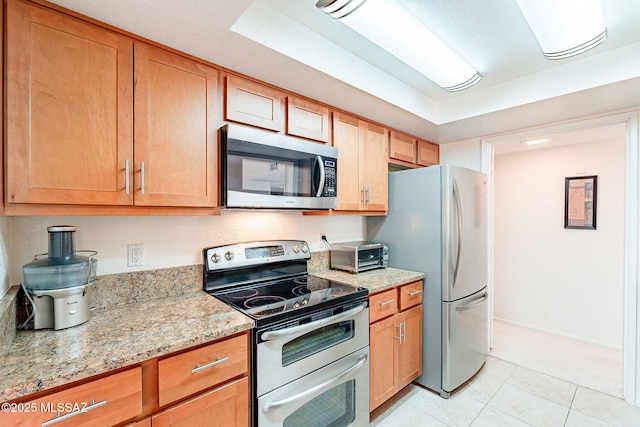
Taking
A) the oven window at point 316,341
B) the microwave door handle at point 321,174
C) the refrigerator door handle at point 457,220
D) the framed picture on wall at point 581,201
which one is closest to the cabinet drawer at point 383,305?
the oven window at point 316,341

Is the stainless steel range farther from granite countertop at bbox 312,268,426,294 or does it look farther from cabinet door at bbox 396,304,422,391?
cabinet door at bbox 396,304,422,391

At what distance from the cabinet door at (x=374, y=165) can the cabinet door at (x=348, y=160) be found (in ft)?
0.23

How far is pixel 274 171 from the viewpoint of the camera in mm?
1717

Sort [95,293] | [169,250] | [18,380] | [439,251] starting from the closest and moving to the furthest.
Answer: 1. [18,380]
2. [95,293]
3. [169,250]
4. [439,251]

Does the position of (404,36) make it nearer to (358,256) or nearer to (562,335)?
(358,256)

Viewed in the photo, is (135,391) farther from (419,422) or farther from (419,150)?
(419,150)

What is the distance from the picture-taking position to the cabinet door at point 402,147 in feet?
8.50

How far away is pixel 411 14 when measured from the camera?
1446mm

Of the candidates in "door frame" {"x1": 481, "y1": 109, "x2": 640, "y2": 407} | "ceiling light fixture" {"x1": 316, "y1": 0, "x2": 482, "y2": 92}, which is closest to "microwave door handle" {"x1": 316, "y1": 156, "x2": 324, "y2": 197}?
"ceiling light fixture" {"x1": 316, "y1": 0, "x2": 482, "y2": 92}

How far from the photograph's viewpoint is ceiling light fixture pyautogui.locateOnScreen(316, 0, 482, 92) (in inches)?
51.0

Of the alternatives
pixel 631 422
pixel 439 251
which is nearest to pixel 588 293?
pixel 631 422

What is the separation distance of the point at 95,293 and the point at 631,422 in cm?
329

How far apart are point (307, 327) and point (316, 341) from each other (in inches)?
6.4

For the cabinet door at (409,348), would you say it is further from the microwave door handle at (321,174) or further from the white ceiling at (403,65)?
the white ceiling at (403,65)
